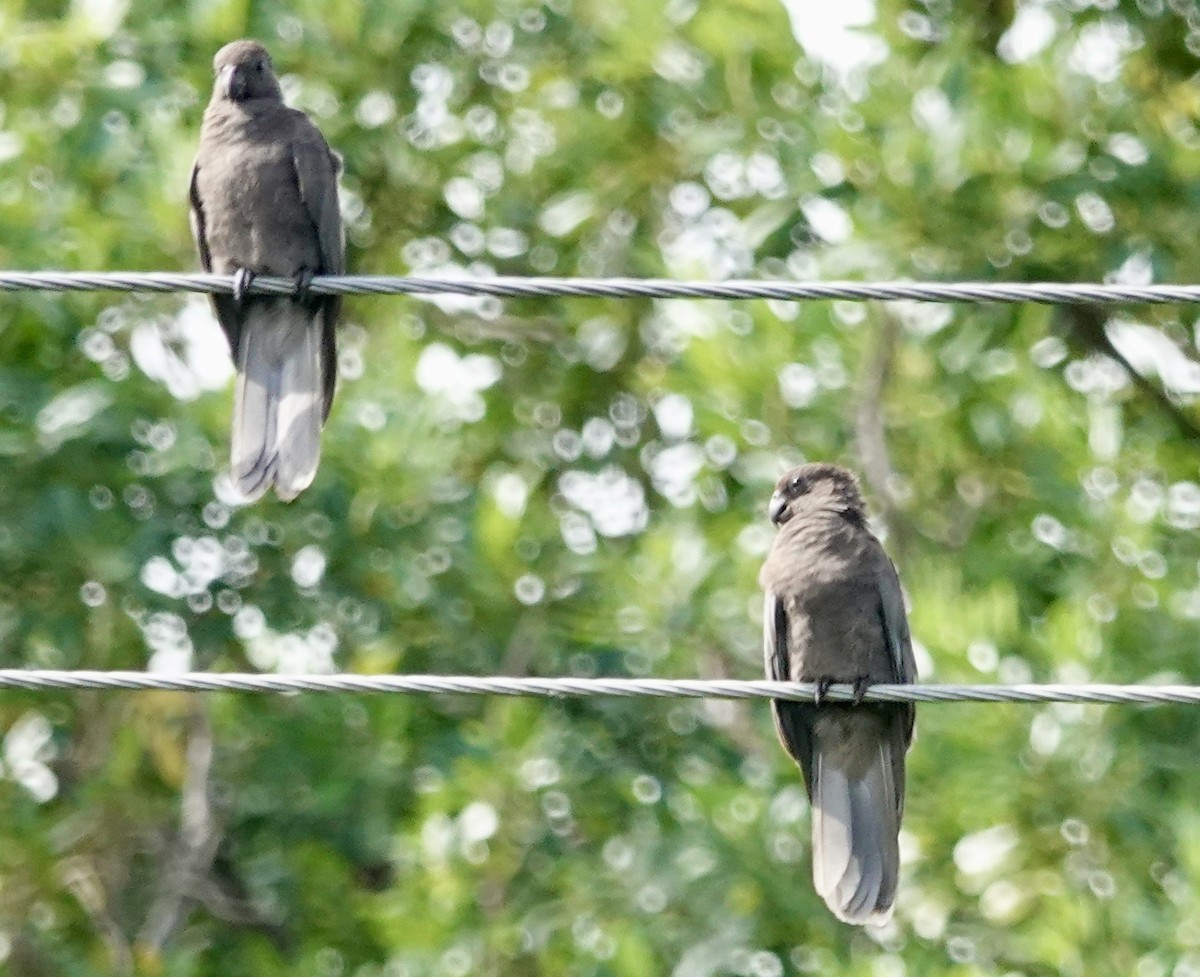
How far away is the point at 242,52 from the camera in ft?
19.8

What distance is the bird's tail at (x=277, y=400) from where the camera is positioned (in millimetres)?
5418

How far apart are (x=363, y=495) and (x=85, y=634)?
1.14 metres

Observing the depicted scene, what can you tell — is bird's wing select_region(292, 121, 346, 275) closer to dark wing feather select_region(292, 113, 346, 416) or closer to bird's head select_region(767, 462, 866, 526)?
dark wing feather select_region(292, 113, 346, 416)

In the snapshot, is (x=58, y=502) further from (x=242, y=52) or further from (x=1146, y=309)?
(x=1146, y=309)

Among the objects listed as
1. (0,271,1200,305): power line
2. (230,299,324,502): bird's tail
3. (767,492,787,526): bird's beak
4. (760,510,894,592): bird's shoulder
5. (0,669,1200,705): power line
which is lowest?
(0,669,1200,705): power line

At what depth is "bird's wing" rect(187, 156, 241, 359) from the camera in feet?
19.5

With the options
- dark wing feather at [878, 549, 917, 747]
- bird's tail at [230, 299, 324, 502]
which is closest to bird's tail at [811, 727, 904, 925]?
dark wing feather at [878, 549, 917, 747]

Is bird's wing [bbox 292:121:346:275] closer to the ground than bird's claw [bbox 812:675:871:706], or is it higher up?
higher up

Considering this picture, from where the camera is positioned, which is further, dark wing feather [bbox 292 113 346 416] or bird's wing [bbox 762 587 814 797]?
dark wing feather [bbox 292 113 346 416]

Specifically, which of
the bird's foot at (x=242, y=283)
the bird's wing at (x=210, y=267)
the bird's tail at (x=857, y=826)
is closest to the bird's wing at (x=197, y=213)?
the bird's wing at (x=210, y=267)

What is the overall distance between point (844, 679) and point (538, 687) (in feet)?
4.62

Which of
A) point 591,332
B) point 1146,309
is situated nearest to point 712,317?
point 591,332

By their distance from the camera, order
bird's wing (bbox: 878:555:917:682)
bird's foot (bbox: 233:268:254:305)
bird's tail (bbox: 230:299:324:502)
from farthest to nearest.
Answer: bird's tail (bbox: 230:299:324:502) < bird's wing (bbox: 878:555:917:682) < bird's foot (bbox: 233:268:254:305)

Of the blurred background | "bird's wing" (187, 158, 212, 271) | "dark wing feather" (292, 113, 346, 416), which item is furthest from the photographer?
the blurred background
